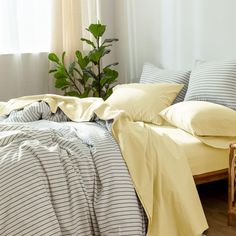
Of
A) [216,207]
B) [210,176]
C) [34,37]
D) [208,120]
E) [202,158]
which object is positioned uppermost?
[34,37]

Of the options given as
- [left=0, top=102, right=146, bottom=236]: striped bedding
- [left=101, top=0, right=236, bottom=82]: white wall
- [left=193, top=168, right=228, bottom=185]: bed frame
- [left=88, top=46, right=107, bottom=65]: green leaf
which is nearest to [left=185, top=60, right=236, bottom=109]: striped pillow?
[left=101, top=0, right=236, bottom=82]: white wall

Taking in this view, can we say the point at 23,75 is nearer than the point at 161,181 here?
No

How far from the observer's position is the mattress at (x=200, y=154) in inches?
94.1

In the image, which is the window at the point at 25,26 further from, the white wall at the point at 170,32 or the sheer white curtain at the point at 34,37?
the white wall at the point at 170,32

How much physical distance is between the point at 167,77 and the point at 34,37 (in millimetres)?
1399

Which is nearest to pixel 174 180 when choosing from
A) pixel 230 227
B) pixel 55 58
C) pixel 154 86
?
pixel 230 227

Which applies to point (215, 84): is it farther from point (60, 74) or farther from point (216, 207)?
point (60, 74)

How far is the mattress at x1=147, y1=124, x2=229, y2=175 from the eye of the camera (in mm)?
2391

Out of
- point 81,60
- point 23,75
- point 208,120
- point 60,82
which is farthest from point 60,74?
point 208,120

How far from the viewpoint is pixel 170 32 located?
3625mm

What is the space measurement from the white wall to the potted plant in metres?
0.26

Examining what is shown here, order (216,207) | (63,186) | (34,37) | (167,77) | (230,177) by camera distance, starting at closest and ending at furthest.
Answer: (63,186), (230,177), (216,207), (167,77), (34,37)

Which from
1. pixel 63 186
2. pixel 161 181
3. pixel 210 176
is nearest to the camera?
pixel 63 186

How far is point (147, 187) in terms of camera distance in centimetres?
209
